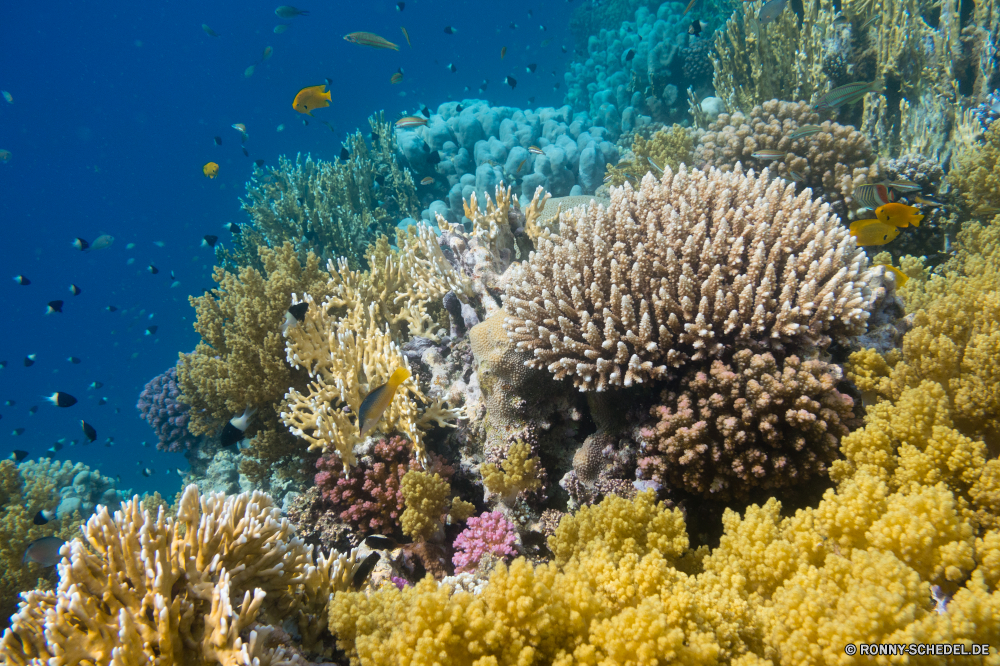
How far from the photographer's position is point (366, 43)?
8523 mm

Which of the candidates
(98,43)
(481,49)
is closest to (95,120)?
(98,43)

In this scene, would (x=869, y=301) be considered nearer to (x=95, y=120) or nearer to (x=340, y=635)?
(x=340, y=635)

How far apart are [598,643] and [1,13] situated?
322ft

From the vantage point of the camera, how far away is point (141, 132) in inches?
3196

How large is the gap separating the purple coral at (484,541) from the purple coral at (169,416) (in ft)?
23.1

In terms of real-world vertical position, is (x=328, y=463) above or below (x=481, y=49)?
below

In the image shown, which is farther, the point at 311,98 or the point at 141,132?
the point at 141,132

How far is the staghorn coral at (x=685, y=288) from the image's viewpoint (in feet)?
9.56

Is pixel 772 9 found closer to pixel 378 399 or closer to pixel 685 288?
pixel 685 288

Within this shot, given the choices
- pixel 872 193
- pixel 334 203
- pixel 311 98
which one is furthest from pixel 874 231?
pixel 334 203

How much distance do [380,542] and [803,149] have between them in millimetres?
6981

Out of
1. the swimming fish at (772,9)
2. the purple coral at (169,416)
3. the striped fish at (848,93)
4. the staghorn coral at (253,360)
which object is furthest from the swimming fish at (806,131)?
the purple coral at (169,416)

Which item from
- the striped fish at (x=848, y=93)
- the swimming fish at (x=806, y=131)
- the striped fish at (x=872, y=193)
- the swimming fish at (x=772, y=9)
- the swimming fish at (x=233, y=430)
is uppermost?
the swimming fish at (x=772, y=9)

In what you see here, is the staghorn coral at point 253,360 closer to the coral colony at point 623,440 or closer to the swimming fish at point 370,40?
the coral colony at point 623,440
